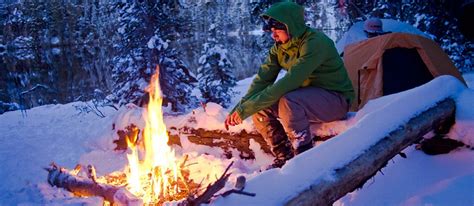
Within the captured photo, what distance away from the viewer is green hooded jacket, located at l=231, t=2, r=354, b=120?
132 inches

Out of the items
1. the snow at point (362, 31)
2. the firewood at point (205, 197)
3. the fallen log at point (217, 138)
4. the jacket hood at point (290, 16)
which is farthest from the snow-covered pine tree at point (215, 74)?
the firewood at point (205, 197)

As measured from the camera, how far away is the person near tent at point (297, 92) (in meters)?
3.30

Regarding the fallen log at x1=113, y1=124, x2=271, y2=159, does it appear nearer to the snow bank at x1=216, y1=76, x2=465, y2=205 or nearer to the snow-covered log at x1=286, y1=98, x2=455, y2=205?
the snow bank at x1=216, y1=76, x2=465, y2=205

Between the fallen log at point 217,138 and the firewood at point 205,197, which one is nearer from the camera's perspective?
the firewood at point 205,197

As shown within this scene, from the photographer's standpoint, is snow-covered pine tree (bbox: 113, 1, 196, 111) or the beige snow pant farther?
snow-covered pine tree (bbox: 113, 1, 196, 111)

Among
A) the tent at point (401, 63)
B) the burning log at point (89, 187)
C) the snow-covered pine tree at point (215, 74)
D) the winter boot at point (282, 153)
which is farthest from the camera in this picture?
the snow-covered pine tree at point (215, 74)

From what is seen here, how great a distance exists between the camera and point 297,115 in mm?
3262

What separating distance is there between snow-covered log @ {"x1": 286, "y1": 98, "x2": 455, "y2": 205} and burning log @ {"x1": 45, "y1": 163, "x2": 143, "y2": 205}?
1.24m

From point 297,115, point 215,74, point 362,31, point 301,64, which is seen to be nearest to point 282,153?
point 297,115

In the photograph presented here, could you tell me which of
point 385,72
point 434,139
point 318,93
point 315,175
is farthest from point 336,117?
point 385,72

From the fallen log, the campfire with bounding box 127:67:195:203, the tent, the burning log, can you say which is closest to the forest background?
the tent

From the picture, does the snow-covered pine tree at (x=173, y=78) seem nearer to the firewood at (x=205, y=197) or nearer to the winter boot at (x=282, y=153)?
the winter boot at (x=282, y=153)

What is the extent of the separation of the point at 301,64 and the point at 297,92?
9.3 inches

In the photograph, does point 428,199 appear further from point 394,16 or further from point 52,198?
point 394,16
